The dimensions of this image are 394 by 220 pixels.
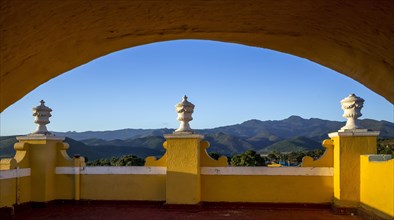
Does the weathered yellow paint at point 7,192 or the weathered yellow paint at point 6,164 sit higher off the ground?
the weathered yellow paint at point 6,164

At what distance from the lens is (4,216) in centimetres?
880

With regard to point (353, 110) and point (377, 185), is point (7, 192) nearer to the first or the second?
A: point (377, 185)

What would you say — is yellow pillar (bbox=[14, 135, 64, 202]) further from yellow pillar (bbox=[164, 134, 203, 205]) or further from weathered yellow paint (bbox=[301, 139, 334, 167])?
weathered yellow paint (bbox=[301, 139, 334, 167])

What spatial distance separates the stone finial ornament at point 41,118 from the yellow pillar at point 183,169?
2.98m

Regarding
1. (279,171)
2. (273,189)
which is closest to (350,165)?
(279,171)

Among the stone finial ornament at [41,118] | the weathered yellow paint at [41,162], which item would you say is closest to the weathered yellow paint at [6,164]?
the weathered yellow paint at [41,162]

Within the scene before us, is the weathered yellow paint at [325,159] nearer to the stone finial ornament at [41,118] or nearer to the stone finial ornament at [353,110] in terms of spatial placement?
the stone finial ornament at [353,110]

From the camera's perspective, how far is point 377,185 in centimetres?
795

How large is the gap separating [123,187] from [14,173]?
236 cm

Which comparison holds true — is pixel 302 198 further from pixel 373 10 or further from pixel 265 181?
pixel 373 10

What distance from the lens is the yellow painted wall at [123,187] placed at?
10.1 m

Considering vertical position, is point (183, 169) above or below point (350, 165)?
below

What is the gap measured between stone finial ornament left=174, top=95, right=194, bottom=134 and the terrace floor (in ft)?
5.52

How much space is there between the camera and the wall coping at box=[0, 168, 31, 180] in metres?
8.88
